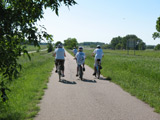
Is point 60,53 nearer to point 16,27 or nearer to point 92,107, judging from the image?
point 92,107

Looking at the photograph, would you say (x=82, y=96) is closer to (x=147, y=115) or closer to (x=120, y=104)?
(x=120, y=104)

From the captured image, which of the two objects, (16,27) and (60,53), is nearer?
(16,27)

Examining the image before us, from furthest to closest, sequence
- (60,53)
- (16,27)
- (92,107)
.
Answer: (60,53) < (92,107) < (16,27)

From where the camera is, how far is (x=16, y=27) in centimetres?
349

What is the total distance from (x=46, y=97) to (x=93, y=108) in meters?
2.10

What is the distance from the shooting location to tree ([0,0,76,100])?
334 centimetres

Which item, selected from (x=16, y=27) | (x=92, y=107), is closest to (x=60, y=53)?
(x=92, y=107)

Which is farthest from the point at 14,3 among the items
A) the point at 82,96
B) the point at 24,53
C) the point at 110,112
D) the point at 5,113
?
the point at 82,96

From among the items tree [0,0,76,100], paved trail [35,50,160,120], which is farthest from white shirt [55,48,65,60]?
tree [0,0,76,100]

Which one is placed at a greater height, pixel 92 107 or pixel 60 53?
pixel 60 53

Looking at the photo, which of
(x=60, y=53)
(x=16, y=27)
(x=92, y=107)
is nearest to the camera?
(x=16, y=27)

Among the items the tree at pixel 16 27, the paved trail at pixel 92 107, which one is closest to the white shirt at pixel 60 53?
the paved trail at pixel 92 107

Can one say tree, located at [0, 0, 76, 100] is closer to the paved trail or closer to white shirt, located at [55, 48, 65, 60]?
the paved trail

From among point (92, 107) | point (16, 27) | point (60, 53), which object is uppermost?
point (16, 27)
